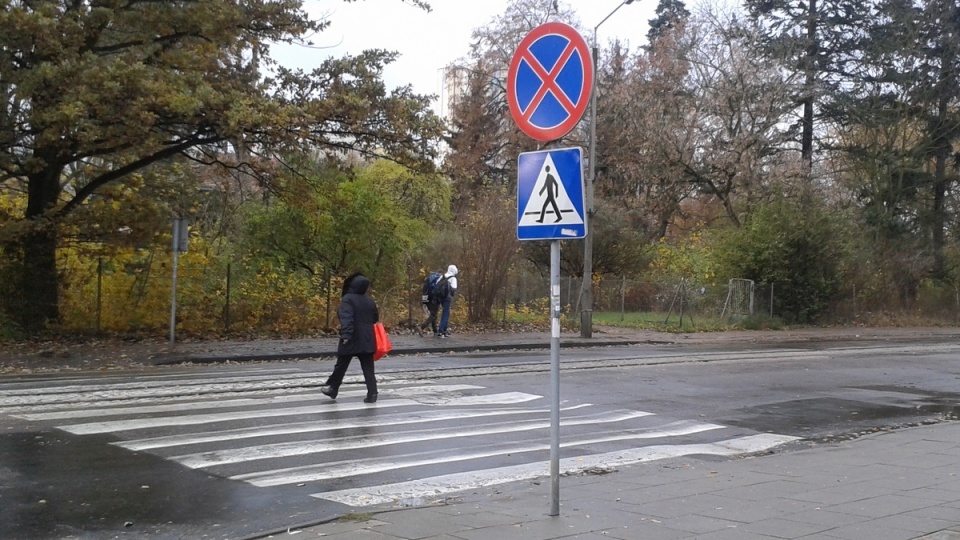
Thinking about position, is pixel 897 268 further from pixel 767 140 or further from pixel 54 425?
pixel 54 425

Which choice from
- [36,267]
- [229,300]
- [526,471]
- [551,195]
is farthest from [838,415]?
[36,267]

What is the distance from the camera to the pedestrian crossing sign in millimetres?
6223

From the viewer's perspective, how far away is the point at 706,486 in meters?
7.77

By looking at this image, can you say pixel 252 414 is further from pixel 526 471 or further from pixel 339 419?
pixel 526 471

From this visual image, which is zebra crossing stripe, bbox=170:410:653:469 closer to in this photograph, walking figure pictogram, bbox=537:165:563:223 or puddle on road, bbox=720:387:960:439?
puddle on road, bbox=720:387:960:439

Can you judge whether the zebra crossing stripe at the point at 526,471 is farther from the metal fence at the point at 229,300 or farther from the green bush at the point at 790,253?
the green bush at the point at 790,253

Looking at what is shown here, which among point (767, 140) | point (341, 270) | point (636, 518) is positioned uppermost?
point (767, 140)

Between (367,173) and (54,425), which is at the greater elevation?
(367,173)

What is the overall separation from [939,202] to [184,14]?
115 ft

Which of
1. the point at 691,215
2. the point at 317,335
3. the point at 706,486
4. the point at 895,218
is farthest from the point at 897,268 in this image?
the point at 706,486

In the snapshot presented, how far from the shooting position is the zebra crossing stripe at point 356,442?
28.7 ft

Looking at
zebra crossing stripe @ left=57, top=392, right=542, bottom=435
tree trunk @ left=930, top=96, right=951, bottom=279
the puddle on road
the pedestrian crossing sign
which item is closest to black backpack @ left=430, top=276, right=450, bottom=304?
zebra crossing stripe @ left=57, top=392, right=542, bottom=435

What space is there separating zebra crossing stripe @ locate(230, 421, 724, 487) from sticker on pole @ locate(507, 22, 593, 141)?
3.57 m

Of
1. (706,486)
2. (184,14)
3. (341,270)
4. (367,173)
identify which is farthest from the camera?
(367,173)
